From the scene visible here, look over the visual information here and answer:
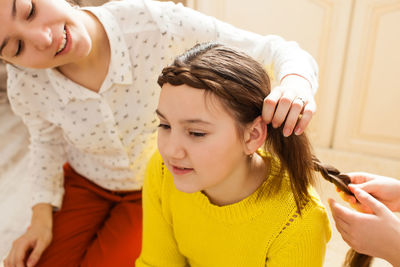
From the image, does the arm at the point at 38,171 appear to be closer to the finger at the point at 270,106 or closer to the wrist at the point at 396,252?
the finger at the point at 270,106

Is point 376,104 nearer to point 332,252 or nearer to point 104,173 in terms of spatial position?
point 332,252

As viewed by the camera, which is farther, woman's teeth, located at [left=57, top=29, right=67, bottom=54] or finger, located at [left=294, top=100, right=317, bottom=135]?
woman's teeth, located at [left=57, top=29, right=67, bottom=54]

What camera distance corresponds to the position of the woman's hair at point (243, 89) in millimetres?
607

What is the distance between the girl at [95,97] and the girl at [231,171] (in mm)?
175

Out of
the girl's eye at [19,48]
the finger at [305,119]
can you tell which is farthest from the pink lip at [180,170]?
the girl's eye at [19,48]

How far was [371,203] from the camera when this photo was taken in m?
0.64

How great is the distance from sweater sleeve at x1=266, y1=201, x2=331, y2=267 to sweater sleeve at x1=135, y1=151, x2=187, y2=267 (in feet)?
0.98

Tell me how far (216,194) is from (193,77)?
0.31 meters

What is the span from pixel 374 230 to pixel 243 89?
15.2 inches

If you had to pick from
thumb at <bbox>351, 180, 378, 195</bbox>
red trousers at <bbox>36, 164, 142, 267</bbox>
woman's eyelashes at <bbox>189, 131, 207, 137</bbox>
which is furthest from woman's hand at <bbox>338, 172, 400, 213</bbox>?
red trousers at <bbox>36, 164, 142, 267</bbox>

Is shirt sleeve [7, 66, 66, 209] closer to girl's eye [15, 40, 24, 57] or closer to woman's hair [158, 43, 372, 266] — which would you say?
girl's eye [15, 40, 24, 57]

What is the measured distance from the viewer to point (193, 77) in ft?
2.00

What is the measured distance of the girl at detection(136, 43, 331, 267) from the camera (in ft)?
2.02

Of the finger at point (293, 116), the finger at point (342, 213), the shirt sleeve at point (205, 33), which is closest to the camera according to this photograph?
the finger at point (293, 116)
